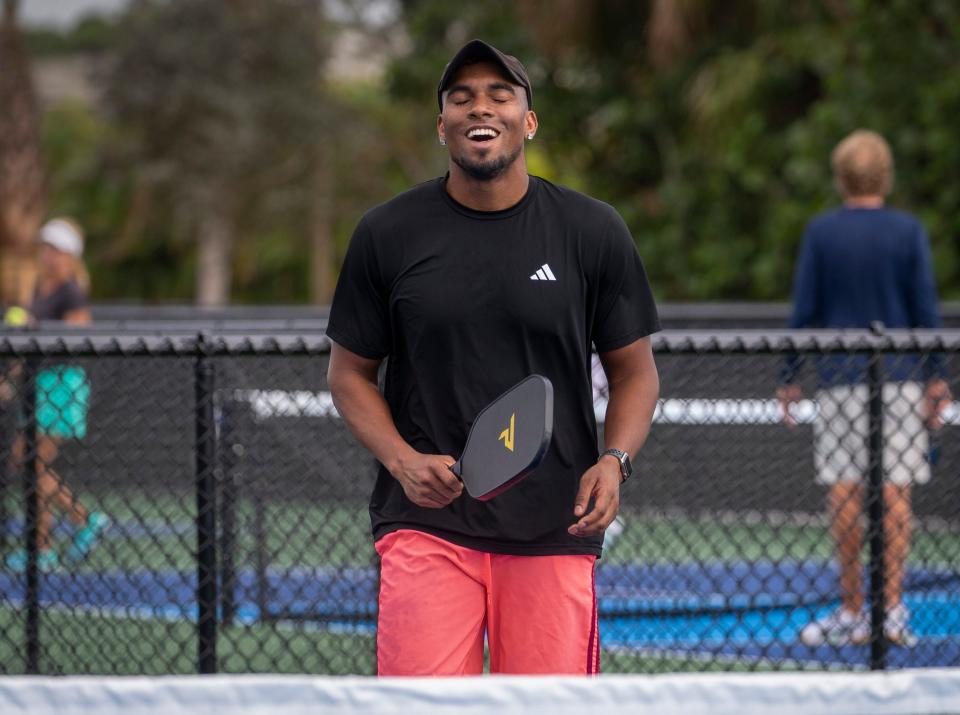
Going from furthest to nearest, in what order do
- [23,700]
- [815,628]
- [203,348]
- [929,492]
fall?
[929,492] < [815,628] < [203,348] < [23,700]

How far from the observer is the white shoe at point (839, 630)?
4.38m

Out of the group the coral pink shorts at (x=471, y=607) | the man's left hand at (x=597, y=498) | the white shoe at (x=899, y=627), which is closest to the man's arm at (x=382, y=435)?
the coral pink shorts at (x=471, y=607)

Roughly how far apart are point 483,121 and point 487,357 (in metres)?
0.50

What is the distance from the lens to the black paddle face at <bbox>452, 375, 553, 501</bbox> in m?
2.61

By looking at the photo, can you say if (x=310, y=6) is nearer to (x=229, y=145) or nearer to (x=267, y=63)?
(x=267, y=63)

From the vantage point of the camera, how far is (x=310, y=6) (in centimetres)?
4194

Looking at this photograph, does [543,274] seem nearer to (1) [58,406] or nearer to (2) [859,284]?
(1) [58,406]

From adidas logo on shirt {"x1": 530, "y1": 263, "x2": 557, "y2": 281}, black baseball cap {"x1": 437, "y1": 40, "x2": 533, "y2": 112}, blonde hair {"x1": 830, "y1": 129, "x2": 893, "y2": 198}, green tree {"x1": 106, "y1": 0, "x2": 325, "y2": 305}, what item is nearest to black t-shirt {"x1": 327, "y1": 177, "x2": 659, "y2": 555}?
adidas logo on shirt {"x1": 530, "y1": 263, "x2": 557, "y2": 281}

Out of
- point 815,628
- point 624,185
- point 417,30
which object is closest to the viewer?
point 815,628

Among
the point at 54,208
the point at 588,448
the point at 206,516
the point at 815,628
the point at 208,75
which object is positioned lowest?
the point at 815,628

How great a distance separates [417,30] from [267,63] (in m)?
18.6

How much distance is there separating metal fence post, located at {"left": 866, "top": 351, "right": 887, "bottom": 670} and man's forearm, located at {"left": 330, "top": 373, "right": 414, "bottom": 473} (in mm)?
1679

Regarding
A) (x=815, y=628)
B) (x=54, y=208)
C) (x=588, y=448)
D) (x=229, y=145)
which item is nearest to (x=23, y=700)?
(x=588, y=448)

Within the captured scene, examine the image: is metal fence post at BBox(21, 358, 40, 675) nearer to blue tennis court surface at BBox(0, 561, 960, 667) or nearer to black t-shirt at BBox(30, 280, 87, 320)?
blue tennis court surface at BBox(0, 561, 960, 667)
